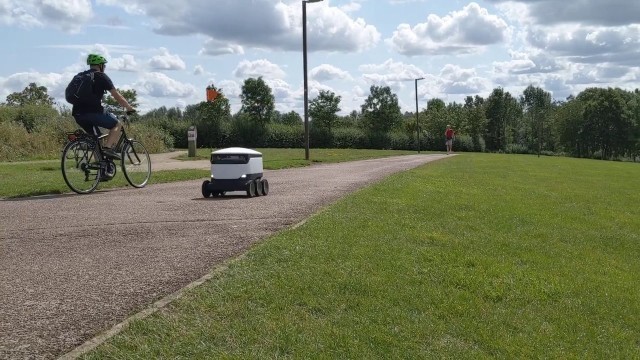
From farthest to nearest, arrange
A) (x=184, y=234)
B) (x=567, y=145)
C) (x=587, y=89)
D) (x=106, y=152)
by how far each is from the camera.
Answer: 1. (x=587, y=89)
2. (x=567, y=145)
3. (x=106, y=152)
4. (x=184, y=234)

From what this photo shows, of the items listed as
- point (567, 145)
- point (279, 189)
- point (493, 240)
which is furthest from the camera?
point (567, 145)

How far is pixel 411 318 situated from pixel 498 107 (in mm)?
121224

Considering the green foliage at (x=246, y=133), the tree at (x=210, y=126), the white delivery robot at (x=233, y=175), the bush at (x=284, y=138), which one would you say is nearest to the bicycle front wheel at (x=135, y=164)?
the white delivery robot at (x=233, y=175)

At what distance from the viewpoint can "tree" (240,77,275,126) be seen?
246ft

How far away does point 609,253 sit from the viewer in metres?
8.27

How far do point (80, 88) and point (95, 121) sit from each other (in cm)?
65

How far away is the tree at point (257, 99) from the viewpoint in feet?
246

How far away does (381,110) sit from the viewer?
283ft

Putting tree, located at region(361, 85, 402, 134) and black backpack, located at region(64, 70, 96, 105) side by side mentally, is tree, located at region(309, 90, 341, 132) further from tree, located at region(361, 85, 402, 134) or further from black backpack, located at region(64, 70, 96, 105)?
black backpack, located at region(64, 70, 96, 105)

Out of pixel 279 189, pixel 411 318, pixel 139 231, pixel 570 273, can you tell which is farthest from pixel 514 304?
pixel 279 189

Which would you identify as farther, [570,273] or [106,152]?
[106,152]

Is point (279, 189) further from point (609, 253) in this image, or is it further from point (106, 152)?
point (609, 253)

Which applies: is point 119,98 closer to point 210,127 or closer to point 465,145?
point 210,127

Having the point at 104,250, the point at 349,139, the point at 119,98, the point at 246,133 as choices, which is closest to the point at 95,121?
the point at 119,98
